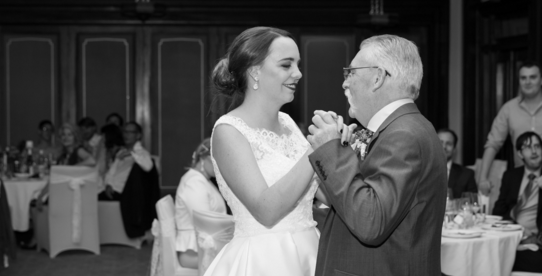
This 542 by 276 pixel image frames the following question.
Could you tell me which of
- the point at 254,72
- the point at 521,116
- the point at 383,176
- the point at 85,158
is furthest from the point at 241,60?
the point at 85,158

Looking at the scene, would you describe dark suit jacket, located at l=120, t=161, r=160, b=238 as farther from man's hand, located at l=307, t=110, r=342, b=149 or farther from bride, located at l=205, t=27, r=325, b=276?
man's hand, located at l=307, t=110, r=342, b=149

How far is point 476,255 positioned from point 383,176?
2.37 m

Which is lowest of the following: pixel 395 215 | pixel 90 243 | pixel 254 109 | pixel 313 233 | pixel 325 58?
pixel 90 243

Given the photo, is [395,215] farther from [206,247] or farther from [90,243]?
[90,243]

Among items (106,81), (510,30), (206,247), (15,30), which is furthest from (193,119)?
(206,247)

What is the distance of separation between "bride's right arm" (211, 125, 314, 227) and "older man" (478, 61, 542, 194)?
3797 mm

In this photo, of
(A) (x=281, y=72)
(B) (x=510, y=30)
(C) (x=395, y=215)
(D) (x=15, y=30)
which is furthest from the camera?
(D) (x=15, y=30)

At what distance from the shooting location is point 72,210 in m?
6.73

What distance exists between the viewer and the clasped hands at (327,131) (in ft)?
5.45

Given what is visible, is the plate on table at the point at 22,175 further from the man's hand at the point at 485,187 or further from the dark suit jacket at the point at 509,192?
the dark suit jacket at the point at 509,192

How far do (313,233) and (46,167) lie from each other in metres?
5.91

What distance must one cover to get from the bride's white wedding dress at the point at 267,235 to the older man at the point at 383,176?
1.08ft

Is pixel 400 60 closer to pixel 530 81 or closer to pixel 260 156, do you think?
pixel 260 156

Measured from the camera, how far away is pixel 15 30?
9031mm
